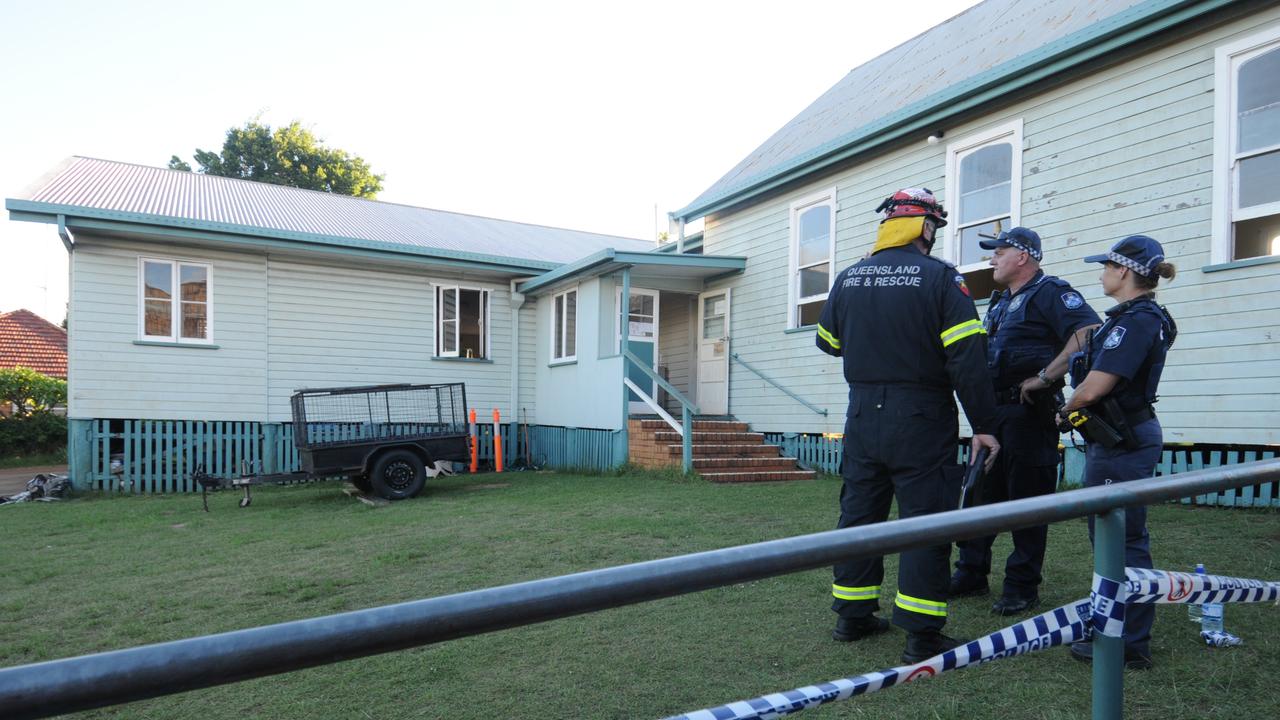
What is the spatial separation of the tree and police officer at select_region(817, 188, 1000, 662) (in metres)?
39.7

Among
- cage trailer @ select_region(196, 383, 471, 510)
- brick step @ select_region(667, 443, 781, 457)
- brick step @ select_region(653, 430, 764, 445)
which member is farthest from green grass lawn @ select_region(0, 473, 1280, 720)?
brick step @ select_region(653, 430, 764, 445)

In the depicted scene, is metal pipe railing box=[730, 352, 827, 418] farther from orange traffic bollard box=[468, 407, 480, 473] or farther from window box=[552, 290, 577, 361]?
orange traffic bollard box=[468, 407, 480, 473]

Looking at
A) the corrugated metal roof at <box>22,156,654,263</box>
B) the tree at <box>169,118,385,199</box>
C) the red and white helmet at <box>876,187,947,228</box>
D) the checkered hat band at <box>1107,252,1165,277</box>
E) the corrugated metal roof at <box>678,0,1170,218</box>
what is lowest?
the checkered hat band at <box>1107,252,1165,277</box>

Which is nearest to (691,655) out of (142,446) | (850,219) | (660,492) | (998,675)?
(998,675)

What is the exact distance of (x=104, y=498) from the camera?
1121cm

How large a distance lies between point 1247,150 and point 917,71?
17.6 ft

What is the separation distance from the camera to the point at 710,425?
12023 millimetres

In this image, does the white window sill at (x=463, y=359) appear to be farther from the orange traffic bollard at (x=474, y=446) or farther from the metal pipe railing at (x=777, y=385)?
the metal pipe railing at (x=777, y=385)

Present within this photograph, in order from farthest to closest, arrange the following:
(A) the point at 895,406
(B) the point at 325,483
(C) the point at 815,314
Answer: (B) the point at 325,483
(C) the point at 815,314
(A) the point at 895,406

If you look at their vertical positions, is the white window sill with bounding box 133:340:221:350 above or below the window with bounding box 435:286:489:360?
below

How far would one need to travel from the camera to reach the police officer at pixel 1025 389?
12.5 feet

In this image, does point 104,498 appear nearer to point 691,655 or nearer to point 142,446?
point 142,446

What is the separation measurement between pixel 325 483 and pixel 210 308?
11.6 ft

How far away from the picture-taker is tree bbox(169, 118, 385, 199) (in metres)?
39.2
